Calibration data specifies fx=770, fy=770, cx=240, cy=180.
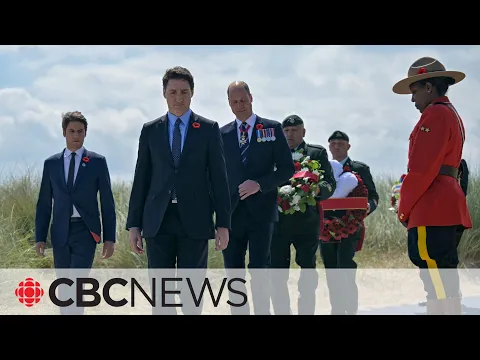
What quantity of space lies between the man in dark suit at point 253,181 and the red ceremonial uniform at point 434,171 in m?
1.24

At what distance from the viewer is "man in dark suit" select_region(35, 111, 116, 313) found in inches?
262

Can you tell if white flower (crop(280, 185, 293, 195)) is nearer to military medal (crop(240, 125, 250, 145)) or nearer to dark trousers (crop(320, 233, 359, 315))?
military medal (crop(240, 125, 250, 145))

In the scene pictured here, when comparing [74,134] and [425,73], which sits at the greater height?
[425,73]

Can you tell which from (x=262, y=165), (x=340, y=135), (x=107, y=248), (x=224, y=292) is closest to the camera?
(x=262, y=165)

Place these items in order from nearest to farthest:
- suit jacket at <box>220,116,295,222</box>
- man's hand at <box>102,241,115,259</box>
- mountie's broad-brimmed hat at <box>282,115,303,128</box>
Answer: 1. suit jacket at <box>220,116,295,222</box>
2. man's hand at <box>102,241,115,259</box>
3. mountie's broad-brimmed hat at <box>282,115,303,128</box>

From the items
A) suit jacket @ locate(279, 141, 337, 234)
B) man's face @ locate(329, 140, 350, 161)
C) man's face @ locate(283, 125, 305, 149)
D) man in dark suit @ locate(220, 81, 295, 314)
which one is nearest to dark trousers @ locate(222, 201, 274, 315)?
man in dark suit @ locate(220, 81, 295, 314)

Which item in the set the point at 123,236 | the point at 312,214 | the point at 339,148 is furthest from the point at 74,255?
the point at 123,236

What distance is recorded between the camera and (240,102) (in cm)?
665

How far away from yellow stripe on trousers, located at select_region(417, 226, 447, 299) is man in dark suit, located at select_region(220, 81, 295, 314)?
1.32m

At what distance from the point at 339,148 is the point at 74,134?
3447mm

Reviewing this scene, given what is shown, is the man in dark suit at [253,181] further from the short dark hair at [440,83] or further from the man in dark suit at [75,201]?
the short dark hair at [440,83]

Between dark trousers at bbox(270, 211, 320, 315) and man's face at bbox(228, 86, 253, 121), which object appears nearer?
man's face at bbox(228, 86, 253, 121)

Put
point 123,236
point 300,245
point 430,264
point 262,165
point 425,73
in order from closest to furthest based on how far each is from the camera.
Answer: point 430,264 < point 425,73 < point 262,165 < point 300,245 < point 123,236

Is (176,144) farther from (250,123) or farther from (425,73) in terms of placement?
(425,73)
